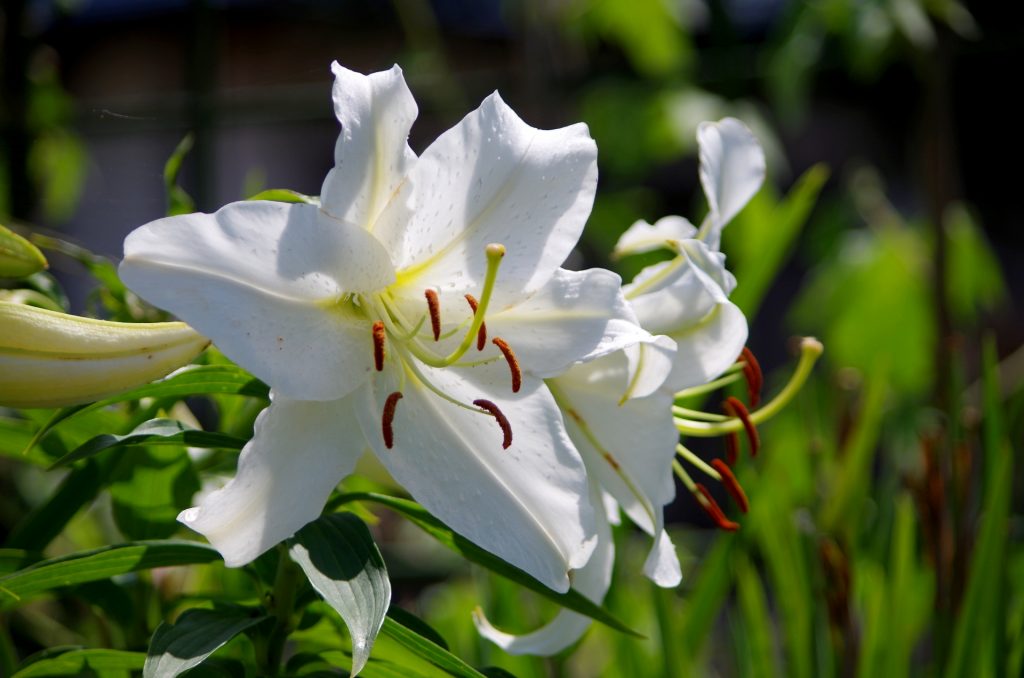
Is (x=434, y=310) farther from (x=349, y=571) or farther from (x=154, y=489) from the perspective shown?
(x=154, y=489)

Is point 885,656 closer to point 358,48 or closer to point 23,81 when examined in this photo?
point 23,81

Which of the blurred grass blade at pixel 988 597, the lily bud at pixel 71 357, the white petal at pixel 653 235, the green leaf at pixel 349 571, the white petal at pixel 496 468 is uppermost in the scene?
the lily bud at pixel 71 357

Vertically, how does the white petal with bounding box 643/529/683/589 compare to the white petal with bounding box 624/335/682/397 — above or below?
below

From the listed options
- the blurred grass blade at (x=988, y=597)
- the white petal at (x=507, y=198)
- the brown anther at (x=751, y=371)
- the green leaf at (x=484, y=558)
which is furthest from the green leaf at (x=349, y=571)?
the blurred grass blade at (x=988, y=597)

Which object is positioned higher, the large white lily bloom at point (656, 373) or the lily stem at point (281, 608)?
the large white lily bloom at point (656, 373)

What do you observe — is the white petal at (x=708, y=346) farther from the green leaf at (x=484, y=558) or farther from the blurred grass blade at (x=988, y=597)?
the blurred grass blade at (x=988, y=597)

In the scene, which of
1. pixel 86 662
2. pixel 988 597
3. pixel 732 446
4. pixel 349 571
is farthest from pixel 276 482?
pixel 988 597

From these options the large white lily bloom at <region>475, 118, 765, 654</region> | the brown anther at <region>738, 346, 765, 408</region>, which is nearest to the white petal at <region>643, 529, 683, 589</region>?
the large white lily bloom at <region>475, 118, 765, 654</region>

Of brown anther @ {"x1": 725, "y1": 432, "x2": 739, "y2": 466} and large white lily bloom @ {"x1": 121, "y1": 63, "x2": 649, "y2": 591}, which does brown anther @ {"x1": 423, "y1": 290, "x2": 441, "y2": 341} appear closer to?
large white lily bloom @ {"x1": 121, "y1": 63, "x2": 649, "y2": 591}
